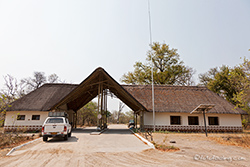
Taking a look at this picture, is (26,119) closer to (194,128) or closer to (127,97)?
(127,97)

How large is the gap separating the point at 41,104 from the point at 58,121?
8.53 m

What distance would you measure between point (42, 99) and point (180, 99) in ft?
55.4

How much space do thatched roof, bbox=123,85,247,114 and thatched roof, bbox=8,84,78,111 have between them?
915 cm

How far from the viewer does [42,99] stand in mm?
20188

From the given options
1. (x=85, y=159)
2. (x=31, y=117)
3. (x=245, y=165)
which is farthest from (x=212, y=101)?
(x=31, y=117)

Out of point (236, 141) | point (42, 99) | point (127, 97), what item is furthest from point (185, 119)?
point (42, 99)

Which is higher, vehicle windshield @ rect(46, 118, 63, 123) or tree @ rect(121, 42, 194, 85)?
tree @ rect(121, 42, 194, 85)

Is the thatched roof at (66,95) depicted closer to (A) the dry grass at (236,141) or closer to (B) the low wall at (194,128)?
(B) the low wall at (194,128)

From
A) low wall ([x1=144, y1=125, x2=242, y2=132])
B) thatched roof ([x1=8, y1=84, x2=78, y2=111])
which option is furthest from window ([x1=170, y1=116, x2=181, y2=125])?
thatched roof ([x1=8, y1=84, x2=78, y2=111])

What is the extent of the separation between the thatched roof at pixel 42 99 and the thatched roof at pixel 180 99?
9151 millimetres

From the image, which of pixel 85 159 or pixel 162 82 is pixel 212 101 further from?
pixel 85 159

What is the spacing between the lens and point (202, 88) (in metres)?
24.4

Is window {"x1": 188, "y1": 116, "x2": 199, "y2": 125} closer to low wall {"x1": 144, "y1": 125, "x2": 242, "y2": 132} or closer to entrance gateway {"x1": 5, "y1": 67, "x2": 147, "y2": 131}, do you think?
low wall {"x1": 144, "y1": 125, "x2": 242, "y2": 132}

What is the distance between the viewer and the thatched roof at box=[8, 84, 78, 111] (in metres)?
18.6
